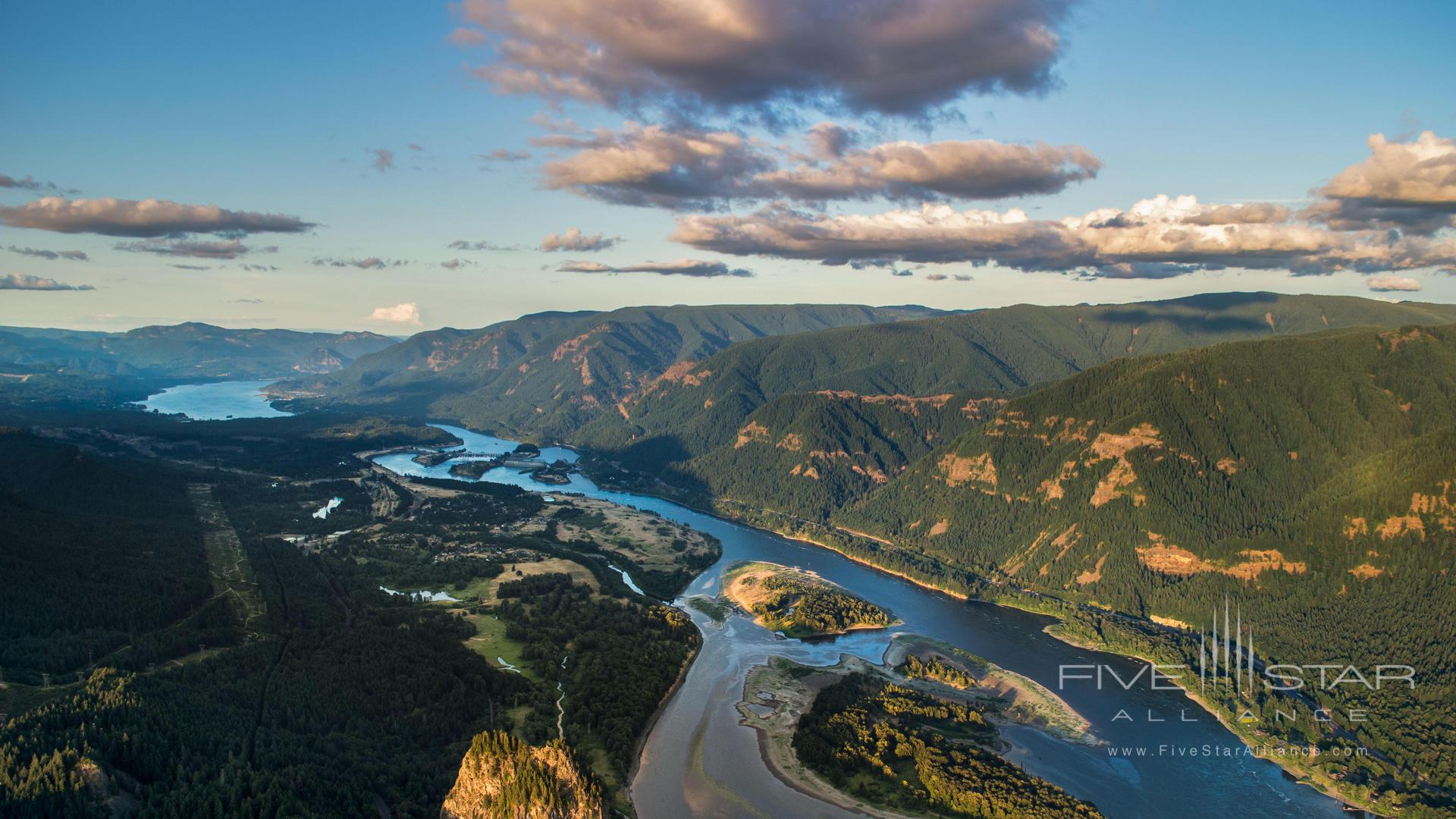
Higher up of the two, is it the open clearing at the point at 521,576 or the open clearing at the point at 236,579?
the open clearing at the point at 236,579

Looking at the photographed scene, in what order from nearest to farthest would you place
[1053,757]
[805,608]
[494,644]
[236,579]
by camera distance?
[1053,757], [494,644], [236,579], [805,608]

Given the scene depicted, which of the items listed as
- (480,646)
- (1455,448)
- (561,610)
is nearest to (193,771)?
(480,646)

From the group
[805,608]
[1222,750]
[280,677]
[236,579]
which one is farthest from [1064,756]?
[236,579]

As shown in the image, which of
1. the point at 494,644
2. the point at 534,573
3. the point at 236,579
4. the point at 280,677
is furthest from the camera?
the point at 534,573

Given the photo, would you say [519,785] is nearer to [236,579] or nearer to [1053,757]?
[1053,757]

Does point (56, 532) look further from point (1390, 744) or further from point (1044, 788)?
point (1390, 744)

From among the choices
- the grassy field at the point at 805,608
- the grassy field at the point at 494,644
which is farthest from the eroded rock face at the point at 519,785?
the grassy field at the point at 805,608

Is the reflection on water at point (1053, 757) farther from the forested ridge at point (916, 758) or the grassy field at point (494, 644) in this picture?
the grassy field at point (494, 644)
